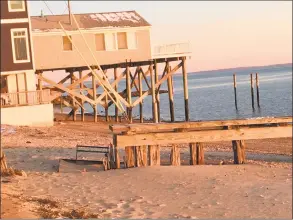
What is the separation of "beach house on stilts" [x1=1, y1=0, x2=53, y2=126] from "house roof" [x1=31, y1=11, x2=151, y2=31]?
144cm

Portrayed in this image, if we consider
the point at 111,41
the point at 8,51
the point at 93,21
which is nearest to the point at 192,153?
the point at 8,51

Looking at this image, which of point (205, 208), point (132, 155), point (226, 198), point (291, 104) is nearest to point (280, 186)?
point (226, 198)

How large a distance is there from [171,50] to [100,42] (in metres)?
4.56

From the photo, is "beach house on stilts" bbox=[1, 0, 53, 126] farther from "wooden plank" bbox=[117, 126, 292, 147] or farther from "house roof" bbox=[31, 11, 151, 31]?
"wooden plank" bbox=[117, 126, 292, 147]

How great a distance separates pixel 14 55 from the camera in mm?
30625

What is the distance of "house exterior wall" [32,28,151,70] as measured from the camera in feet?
105

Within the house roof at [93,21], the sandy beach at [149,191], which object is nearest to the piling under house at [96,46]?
the house roof at [93,21]

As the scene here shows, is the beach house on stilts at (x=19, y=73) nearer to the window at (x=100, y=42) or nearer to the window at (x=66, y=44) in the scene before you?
the window at (x=66, y=44)

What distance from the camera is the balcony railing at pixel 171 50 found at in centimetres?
3447

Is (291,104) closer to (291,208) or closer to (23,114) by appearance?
(23,114)

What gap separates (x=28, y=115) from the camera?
96.1 ft

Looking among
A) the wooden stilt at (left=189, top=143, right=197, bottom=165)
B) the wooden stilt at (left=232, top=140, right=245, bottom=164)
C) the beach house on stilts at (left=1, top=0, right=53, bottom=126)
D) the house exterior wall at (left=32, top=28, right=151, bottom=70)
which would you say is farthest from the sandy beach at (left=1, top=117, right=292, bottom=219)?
the house exterior wall at (left=32, top=28, right=151, bottom=70)

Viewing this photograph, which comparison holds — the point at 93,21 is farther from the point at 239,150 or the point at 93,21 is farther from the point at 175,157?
the point at 239,150

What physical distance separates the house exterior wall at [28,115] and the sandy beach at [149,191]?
10.6 metres
